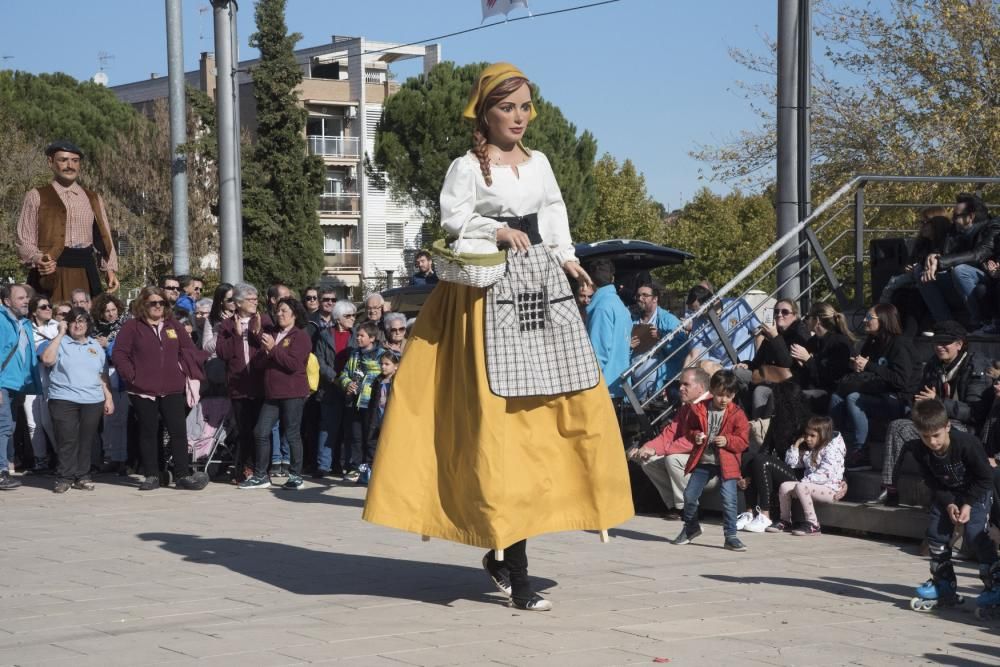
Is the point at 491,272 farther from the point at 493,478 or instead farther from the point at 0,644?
the point at 0,644

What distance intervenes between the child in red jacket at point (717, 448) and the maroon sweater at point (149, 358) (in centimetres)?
497

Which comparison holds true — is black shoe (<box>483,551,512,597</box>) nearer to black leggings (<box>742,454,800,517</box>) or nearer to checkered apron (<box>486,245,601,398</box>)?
checkered apron (<box>486,245,601,398</box>)

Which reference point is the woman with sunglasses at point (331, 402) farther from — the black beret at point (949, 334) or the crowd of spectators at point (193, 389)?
the black beret at point (949, 334)

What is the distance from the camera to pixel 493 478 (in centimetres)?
675

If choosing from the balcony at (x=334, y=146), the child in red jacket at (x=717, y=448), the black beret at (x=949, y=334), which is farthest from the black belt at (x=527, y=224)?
the balcony at (x=334, y=146)

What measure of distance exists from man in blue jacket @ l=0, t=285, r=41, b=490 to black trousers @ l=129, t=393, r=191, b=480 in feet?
4.05

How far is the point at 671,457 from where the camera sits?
10664 mm

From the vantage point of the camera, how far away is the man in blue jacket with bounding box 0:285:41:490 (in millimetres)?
12953

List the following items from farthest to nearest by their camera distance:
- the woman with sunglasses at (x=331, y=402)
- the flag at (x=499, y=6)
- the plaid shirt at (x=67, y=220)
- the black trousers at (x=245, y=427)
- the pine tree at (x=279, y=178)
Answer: the pine tree at (x=279, y=178) < the flag at (x=499, y=6) < the woman with sunglasses at (x=331, y=402) < the black trousers at (x=245, y=427) < the plaid shirt at (x=67, y=220)

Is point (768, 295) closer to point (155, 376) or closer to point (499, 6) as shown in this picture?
point (499, 6)

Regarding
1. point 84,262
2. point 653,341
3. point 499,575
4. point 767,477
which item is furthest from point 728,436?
point 84,262

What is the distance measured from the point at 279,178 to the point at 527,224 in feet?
118

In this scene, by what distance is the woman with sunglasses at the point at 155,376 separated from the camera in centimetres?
1270

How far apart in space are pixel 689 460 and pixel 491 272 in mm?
3692
